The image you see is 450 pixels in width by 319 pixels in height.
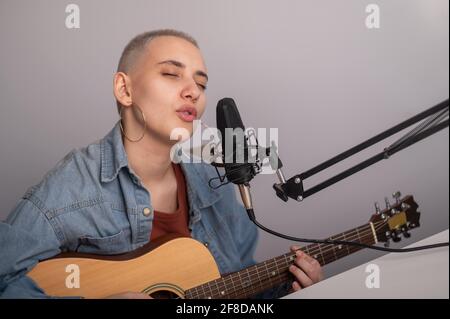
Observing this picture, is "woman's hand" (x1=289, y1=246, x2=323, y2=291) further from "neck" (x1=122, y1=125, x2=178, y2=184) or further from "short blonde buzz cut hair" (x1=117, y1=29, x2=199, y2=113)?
"short blonde buzz cut hair" (x1=117, y1=29, x2=199, y2=113)

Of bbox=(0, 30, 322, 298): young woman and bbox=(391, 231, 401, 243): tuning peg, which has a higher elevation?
bbox=(0, 30, 322, 298): young woman

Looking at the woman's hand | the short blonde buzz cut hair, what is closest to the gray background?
the short blonde buzz cut hair

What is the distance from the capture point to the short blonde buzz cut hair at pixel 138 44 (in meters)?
1.20

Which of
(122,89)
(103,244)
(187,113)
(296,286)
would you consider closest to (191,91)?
(187,113)

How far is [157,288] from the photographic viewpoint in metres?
1.09

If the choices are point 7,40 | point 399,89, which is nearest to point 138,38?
point 7,40

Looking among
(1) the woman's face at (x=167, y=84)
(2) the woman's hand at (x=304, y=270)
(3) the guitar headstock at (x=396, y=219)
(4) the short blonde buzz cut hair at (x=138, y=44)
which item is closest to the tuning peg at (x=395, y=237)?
(3) the guitar headstock at (x=396, y=219)

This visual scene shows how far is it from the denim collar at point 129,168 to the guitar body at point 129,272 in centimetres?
17

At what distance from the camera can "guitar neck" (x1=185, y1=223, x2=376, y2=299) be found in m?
1.13

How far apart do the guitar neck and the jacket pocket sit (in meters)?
0.20

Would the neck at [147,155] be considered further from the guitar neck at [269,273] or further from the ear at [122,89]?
the guitar neck at [269,273]

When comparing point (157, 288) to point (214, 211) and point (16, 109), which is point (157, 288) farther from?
point (16, 109)
